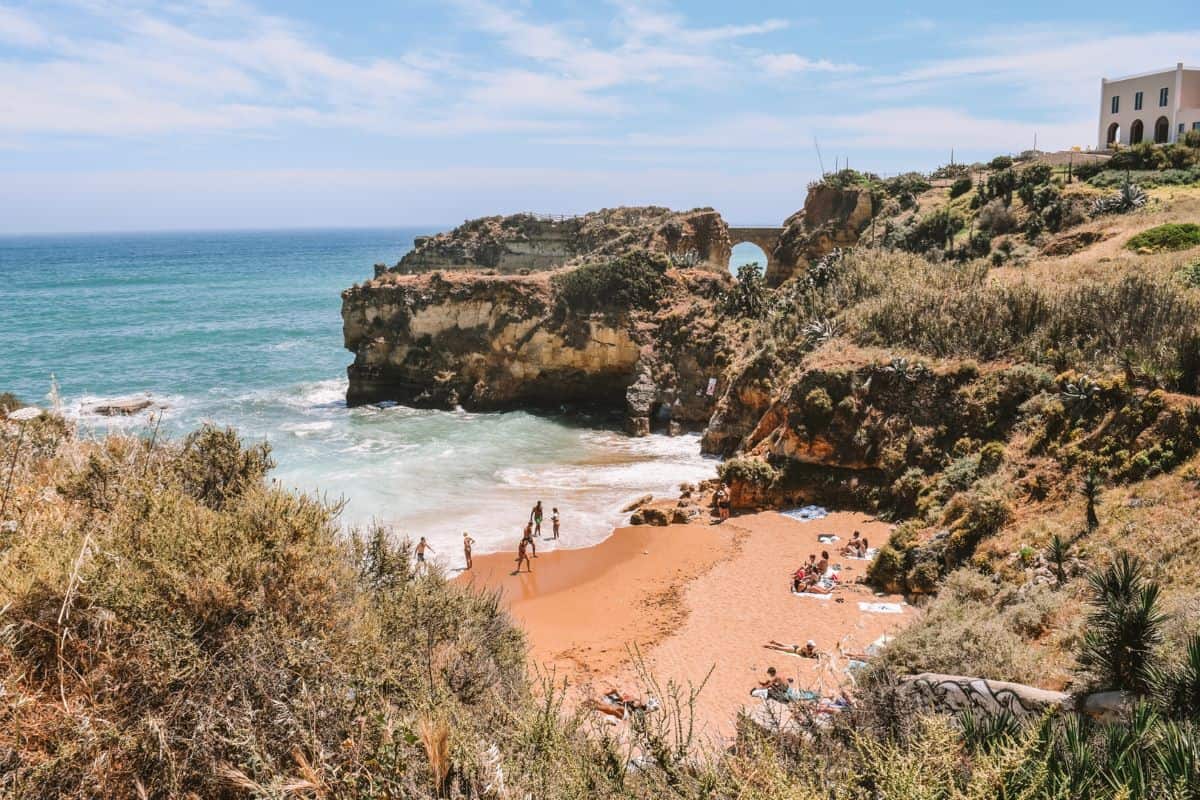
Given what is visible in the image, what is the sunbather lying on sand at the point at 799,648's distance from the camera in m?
13.0

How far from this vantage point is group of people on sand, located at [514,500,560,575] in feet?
59.3

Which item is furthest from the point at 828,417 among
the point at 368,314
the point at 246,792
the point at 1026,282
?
the point at 368,314

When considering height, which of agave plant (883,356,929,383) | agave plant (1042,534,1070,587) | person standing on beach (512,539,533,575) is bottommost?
person standing on beach (512,539,533,575)

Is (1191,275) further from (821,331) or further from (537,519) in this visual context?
(537,519)

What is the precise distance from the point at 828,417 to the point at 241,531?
683 inches

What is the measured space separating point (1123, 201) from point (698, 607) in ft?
85.7

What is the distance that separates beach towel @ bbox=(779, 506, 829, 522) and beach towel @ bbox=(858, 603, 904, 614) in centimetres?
528

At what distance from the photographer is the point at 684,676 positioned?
12469mm

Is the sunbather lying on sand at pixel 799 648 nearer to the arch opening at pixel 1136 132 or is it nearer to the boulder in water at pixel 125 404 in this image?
the boulder in water at pixel 125 404

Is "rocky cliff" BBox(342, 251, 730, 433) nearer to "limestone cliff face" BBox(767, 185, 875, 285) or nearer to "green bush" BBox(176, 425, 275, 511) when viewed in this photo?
"limestone cliff face" BBox(767, 185, 875, 285)

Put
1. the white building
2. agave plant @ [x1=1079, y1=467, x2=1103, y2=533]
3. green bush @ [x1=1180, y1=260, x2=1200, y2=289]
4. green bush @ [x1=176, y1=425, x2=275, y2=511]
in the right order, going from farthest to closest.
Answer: the white building
green bush @ [x1=1180, y1=260, x2=1200, y2=289]
agave plant @ [x1=1079, y1=467, x2=1103, y2=533]
green bush @ [x1=176, y1=425, x2=275, y2=511]

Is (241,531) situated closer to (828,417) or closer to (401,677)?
(401,677)

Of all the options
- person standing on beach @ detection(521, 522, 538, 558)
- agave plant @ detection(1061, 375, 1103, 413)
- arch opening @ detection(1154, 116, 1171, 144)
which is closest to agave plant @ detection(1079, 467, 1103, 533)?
agave plant @ detection(1061, 375, 1103, 413)

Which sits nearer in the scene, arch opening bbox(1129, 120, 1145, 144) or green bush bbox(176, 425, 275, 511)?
green bush bbox(176, 425, 275, 511)
